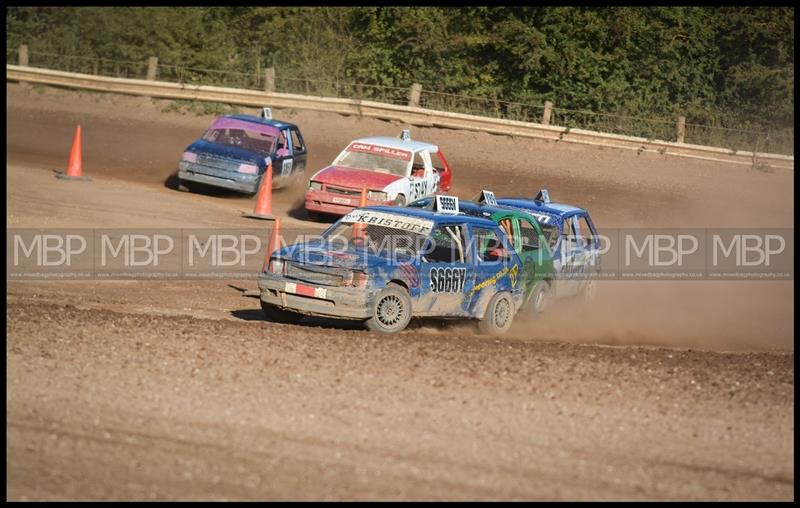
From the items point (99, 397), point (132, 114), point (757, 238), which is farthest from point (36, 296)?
point (132, 114)

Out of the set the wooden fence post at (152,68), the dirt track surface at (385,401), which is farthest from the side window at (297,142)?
the wooden fence post at (152,68)

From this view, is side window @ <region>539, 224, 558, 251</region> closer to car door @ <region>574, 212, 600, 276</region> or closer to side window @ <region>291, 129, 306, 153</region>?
car door @ <region>574, 212, 600, 276</region>

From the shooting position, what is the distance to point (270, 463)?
6.95m

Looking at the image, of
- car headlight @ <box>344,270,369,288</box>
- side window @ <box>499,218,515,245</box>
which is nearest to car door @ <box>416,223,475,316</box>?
car headlight @ <box>344,270,369,288</box>

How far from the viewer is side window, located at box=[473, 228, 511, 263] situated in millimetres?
12539

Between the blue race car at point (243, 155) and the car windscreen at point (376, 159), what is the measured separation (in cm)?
171

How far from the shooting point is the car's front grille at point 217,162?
20844 millimetres

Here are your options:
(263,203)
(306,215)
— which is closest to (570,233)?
(263,203)

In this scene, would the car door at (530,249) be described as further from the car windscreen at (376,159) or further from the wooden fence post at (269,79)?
the wooden fence post at (269,79)

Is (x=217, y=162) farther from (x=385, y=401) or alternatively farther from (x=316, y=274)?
(x=385, y=401)

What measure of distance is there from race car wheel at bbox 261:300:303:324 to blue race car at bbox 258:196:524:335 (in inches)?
0.4

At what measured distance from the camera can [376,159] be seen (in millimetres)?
20406

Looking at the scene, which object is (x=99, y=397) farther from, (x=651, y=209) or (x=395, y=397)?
(x=651, y=209)

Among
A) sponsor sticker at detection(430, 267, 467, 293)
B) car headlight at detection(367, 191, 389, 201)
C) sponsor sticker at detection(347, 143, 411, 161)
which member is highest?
→ sponsor sticker at detection(347, 143, 411, 161)
